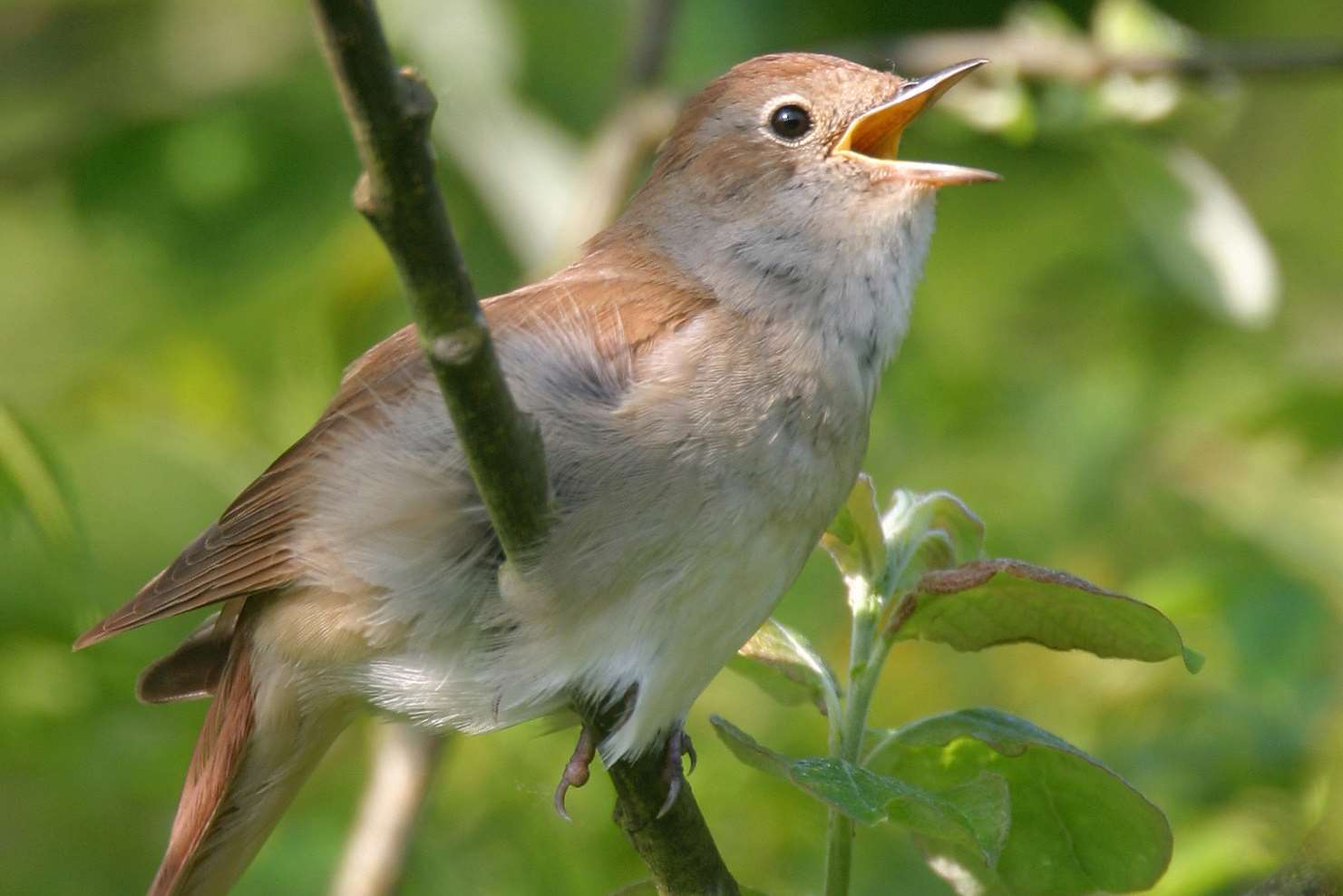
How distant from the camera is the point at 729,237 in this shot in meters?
3.43

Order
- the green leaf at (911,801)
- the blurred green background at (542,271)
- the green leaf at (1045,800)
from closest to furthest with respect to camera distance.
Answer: the green leaf at (911,801)
the green leaf at (1045,800)
the blurred green background at (542,271)

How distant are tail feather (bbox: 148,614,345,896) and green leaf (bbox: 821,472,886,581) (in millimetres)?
1117

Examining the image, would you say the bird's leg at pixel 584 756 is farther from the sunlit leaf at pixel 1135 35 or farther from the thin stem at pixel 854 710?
the sunlit leaf at pixel 1135 35

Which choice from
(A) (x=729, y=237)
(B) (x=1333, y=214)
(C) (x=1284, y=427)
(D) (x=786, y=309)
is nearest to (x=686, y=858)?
(D) (x=786, y=309)

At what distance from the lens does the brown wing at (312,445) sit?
9.80ft

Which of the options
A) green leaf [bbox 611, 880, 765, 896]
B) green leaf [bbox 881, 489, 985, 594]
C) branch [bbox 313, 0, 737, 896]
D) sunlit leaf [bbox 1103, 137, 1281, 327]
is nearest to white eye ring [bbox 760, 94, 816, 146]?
sunlit leaf [bbox 1103, 137, 1281, 327]

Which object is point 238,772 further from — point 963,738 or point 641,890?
point 963,738

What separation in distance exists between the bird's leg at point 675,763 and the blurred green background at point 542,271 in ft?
1.75

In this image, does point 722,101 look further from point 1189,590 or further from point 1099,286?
point 1099,286

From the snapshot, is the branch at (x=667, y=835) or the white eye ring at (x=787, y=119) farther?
the white eye ring at (x=787, y=119)

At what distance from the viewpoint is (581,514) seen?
2.75 metres

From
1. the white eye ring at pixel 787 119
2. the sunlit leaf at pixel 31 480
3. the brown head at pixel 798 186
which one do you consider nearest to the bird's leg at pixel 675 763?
the brown head at pixel 798 186

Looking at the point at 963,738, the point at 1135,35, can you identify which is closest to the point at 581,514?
the point at 963,738

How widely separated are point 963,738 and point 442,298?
1058 millimetres
